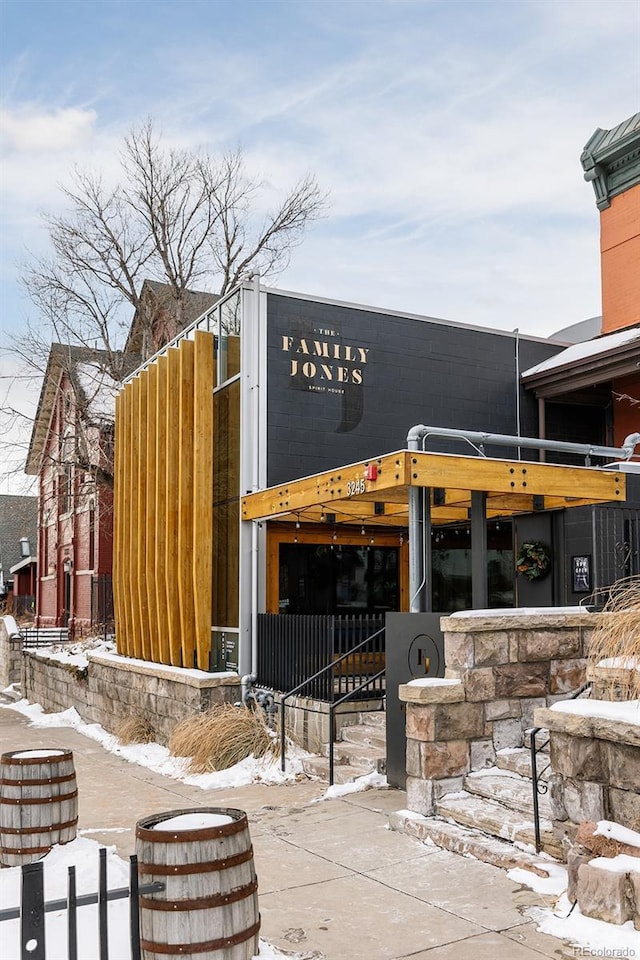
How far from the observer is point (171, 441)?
49.4 feet

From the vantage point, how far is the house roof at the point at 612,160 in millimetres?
15758

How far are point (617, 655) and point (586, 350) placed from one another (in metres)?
10.1

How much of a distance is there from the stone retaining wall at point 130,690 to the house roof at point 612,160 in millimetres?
11004

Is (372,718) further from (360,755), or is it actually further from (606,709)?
(606,709)

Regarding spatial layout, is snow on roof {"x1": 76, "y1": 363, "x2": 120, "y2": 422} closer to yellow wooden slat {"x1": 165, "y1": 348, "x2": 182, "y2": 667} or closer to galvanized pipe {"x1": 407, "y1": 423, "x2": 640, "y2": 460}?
yellow wooden slat {"x1": 165, "y1": 348, "x2": 182, "y2": 667}

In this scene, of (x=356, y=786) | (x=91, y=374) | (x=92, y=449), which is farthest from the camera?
(x=91, y=374)

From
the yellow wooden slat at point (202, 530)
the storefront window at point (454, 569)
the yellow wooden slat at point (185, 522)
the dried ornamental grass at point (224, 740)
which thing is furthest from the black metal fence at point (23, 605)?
the dried ornamental grass at point (224, 740)

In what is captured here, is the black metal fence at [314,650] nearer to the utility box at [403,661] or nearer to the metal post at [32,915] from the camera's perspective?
the utility box at [403,661]

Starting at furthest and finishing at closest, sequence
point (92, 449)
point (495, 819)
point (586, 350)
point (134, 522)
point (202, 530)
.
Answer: point (92, 449)
point (134, 522)
point (586, 350)
point (202, 530)
point (495, 819)

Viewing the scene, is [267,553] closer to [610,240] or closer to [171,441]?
[171,441]

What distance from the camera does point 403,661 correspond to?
896 cm

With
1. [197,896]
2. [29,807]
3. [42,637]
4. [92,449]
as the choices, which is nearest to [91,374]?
[92,449]

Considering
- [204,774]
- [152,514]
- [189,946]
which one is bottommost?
[204,774]

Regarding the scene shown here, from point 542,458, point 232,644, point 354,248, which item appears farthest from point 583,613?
point 354,248
